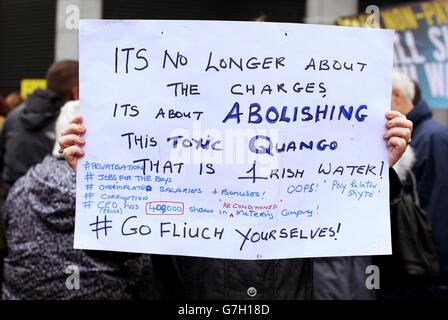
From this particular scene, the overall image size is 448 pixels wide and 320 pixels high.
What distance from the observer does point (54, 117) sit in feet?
16.1

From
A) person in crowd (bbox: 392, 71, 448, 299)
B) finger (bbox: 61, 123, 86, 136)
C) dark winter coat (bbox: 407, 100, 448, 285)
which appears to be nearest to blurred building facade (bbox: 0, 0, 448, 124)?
person in crowd (bbox: 392, 71, 448, 299)

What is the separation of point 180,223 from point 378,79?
767 millimetres

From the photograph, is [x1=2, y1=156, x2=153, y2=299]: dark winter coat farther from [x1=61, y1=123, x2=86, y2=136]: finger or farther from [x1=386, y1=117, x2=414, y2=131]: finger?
[x1=386, y1=117, x2=414, y2=131]: finger

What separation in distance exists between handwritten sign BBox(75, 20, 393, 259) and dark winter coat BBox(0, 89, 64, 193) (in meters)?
2.61

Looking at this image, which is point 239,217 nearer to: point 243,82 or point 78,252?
point 243,82

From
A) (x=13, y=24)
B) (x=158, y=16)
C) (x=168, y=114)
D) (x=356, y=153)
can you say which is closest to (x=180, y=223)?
(x=168, y=114)

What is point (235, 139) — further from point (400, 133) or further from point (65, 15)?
point (65, 15)

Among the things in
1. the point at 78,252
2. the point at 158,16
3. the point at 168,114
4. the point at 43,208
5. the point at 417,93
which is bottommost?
the point at 78,252

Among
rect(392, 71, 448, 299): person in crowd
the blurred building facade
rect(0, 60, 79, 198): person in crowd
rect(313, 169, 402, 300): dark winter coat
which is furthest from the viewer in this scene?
the blurred building facade

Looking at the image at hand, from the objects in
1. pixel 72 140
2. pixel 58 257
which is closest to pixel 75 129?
pixel 72 140

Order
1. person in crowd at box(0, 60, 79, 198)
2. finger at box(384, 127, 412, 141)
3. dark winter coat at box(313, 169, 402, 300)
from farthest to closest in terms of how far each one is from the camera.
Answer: person in crowd at box(0, 60, 79, 198) < dark winter coat at box(313, 169, 402, 300) < finger at box(384, 127, 412, 141)

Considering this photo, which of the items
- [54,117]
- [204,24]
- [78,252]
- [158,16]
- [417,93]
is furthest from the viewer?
[158,16]

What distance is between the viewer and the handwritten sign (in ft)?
7.53

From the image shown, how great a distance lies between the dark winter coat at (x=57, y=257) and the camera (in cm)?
280
